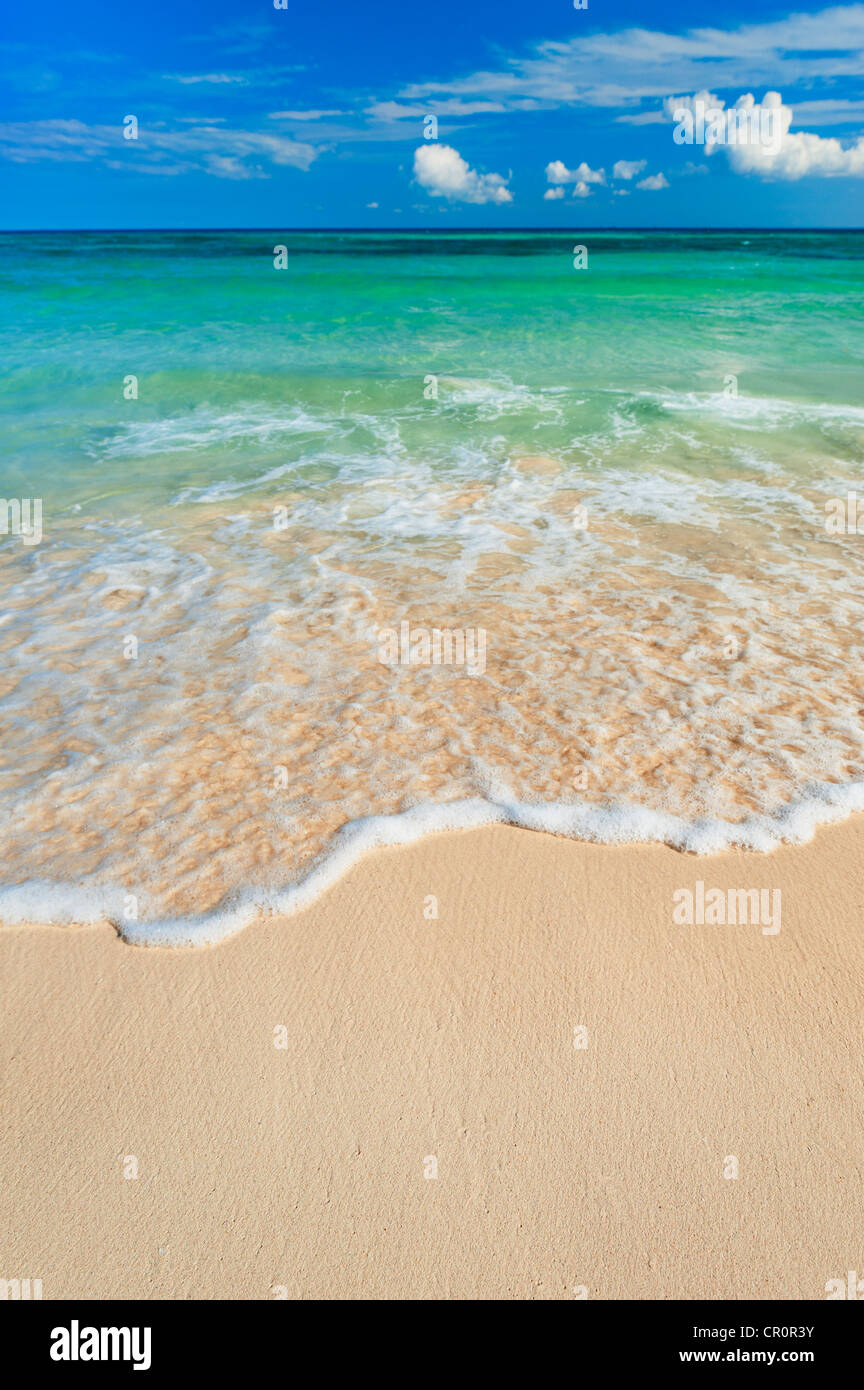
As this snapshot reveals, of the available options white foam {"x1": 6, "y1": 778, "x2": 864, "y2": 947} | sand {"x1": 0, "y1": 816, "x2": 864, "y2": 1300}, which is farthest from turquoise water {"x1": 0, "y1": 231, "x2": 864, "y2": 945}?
sand {"x1": 0, "y1": 816, "x2": 864, "y2": 1300}

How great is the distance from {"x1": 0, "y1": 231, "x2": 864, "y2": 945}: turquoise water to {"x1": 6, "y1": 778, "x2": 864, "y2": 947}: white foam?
0.02 metres

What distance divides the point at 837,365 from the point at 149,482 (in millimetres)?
14110

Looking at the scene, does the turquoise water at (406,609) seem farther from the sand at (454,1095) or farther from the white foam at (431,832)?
the sand at (454,1095)

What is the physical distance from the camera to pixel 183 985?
10.6 ft

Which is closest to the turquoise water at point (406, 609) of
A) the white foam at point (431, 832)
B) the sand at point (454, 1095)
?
the white foam at point (431, 832)

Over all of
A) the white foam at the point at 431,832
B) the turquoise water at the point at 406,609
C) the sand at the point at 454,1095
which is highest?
the turquoise water at the point at 406,609

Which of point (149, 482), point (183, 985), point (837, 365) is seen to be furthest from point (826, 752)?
point (837, 365)

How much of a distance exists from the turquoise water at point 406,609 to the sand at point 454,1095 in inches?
17.3

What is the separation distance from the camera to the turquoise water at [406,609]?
13.6 feet

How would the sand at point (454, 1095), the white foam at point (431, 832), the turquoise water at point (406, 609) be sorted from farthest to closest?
the turquoise water at point (406, 609), the white foam at point (431, 832), the sand at point (454, 1095)

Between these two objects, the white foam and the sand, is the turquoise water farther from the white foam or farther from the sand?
the sand

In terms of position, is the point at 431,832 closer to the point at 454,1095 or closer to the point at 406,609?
the point at 454,1095
